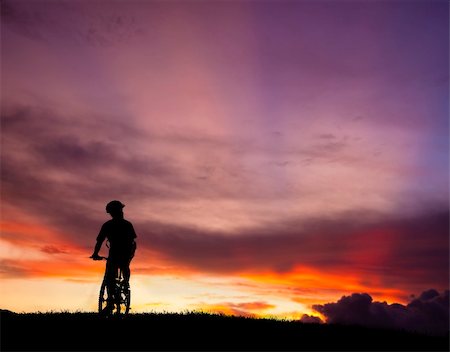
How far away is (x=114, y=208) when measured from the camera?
63.5 feet

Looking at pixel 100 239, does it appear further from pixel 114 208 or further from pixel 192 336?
pixel 192 336

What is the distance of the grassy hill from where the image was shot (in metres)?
13.8

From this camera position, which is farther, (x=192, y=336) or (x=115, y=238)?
(x=115, y=238)

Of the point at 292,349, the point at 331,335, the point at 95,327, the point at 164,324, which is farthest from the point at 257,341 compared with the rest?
the point at 95,327

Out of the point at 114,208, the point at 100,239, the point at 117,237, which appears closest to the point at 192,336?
the point at 117,237

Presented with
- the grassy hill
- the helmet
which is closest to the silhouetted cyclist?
the helmet

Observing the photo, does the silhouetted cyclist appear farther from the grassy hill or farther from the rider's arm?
the grassy hill

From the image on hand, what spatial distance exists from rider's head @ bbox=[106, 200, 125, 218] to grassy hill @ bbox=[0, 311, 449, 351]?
3.68 metres

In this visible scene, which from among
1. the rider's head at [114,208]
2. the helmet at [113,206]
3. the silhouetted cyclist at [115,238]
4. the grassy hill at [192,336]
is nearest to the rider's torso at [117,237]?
the silhouetted cyclist at [115,238]

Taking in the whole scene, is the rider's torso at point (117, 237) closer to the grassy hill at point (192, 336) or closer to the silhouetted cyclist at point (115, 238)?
the silhouetted cyclist at point (115, 238)

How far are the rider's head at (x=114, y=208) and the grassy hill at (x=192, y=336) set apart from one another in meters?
3.68

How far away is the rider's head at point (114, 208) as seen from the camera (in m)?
19.3

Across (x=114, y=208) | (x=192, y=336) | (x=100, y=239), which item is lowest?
(x=192, y=336)

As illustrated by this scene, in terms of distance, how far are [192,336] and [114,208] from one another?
6208 millimetres
